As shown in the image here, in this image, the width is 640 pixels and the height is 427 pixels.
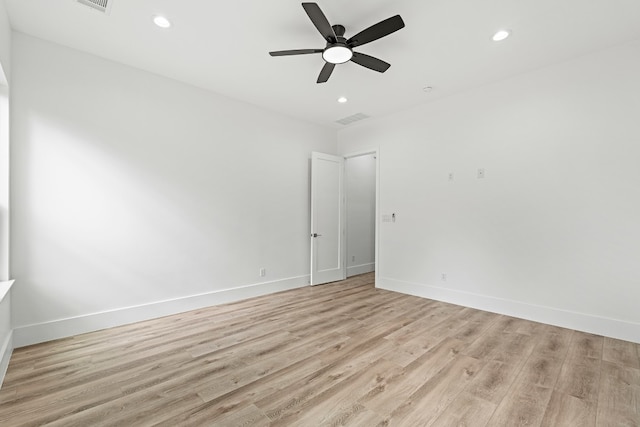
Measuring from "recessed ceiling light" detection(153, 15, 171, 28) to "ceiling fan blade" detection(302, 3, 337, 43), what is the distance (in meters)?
1.45

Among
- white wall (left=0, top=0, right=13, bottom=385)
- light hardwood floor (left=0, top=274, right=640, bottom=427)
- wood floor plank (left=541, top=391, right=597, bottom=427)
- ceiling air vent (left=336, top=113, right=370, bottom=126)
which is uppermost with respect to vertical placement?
ceiling air vent (left=336, top=113, right=370, bottom=126)

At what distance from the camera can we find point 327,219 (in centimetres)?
541

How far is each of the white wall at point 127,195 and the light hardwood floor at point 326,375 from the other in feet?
1.44

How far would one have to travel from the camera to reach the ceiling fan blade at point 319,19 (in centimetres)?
200

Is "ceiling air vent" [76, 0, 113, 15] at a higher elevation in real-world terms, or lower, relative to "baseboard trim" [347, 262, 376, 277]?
higher

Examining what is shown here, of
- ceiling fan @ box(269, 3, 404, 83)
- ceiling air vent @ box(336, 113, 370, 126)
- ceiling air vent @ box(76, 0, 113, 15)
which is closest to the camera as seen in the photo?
ceiling fan @ box(269, 3, 404, 83)

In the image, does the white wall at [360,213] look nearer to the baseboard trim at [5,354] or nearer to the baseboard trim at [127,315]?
the baseboard trim at [127,315]

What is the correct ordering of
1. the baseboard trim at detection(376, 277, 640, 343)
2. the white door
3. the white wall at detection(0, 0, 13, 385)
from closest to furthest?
1. the white wall at detection(0, 0, 13, 385)
2. the baseboard trim at detection(376, 277, 640, 343)
3. the white door

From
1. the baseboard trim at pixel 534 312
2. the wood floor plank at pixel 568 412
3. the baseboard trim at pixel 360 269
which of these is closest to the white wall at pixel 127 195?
the baseboard trim at pixel 360 269

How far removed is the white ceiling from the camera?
243 cm

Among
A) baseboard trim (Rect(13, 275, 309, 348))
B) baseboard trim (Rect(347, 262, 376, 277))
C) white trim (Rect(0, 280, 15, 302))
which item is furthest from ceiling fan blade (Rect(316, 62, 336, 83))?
baseboard trim (Rect(347, 262, 376, 277))

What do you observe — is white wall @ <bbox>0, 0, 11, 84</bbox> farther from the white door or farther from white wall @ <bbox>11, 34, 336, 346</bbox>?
the white door

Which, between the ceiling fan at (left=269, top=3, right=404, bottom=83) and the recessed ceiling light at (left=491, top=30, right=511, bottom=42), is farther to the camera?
the recessed ceiling light at (left=491, top=30, right=511, bottom=42)

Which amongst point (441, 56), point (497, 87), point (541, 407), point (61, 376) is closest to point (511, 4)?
point (441, 56)
